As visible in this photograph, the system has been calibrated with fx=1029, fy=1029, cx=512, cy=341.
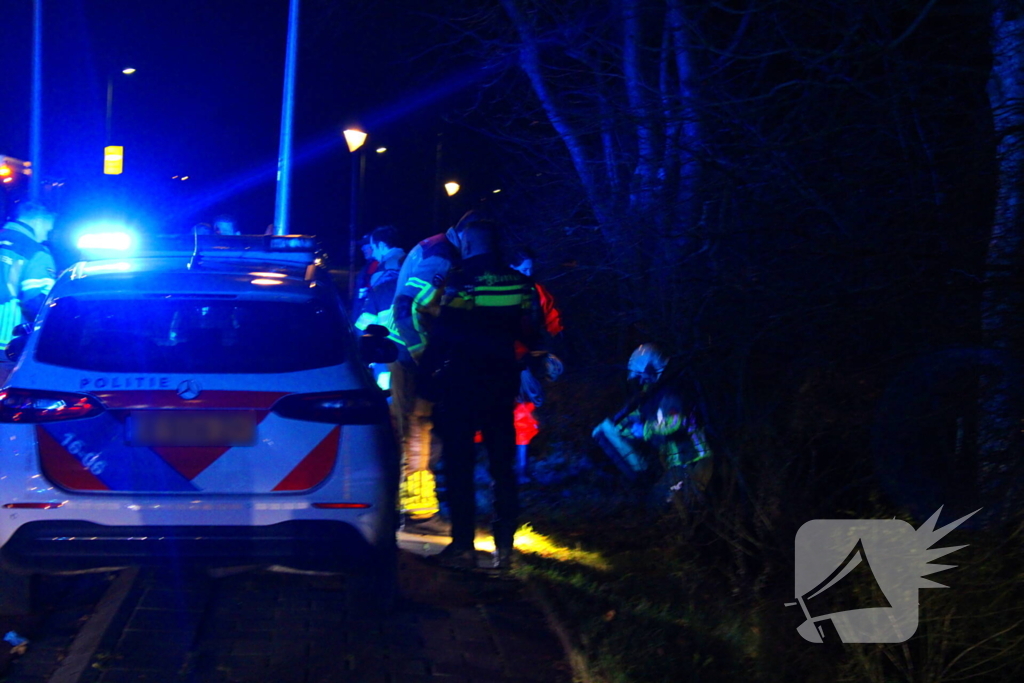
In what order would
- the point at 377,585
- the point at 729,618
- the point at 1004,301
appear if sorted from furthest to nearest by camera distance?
the point at 377,585 → the point at 729,618 → the point at 1004,301

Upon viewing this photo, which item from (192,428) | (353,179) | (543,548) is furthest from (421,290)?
(353,179)

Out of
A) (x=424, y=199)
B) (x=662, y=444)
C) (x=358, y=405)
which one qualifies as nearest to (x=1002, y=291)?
(x=662, y=444)

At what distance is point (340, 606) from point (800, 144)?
3055 mm

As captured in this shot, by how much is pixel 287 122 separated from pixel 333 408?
10.5 m

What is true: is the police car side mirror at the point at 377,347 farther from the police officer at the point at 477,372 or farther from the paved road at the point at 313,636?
the paved road at the point at 313,636

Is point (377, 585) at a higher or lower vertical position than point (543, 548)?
higher

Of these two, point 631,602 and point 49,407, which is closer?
point 49,407

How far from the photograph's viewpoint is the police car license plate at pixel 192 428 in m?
4.28

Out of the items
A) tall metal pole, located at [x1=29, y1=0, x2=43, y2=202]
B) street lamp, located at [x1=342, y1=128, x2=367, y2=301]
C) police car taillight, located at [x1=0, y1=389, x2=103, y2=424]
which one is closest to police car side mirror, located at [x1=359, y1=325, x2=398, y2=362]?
police car taillight, located at [x1=0, y1=389, x2=103, y2=424]

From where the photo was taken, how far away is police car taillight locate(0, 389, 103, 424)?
4.27 m

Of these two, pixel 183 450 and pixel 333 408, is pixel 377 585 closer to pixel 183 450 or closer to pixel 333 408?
pixel 333 408

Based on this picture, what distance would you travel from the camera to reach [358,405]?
15.1 feet

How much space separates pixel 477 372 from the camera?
18.6 ft

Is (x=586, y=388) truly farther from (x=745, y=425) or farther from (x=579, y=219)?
(x=745, y=425)
